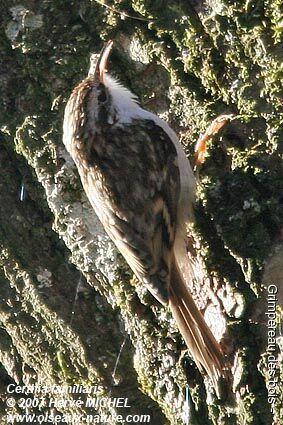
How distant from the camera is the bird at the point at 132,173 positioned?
250 cm

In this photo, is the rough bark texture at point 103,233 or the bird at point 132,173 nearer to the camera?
the rough bark texture at point 103,233

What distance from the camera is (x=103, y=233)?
2.70 meters

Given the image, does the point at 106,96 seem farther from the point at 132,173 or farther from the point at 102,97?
the point at 132,173

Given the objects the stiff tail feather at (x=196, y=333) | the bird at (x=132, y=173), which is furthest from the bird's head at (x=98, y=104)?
the stiff tail feather at (x=196, y=333)

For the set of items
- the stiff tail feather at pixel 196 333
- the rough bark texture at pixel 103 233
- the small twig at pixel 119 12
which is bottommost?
the stiff tail feather at pixel 196 333

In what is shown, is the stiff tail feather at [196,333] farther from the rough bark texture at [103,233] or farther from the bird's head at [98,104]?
the bird's head at [98,104]

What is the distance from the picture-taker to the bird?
8.20 feet

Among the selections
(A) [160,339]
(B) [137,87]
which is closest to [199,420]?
(A) [160,339]

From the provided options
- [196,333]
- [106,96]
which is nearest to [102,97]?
[106,96]

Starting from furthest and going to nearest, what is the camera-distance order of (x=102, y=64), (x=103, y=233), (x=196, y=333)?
(x=103, y=233) < (x=102, y=64) < (x=196, y=333)

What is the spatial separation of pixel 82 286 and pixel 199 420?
602 millimetres

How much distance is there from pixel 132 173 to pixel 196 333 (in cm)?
Result: 51

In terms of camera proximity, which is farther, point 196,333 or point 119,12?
point 119,12

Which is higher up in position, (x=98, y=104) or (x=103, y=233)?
(x=98, y=104)
